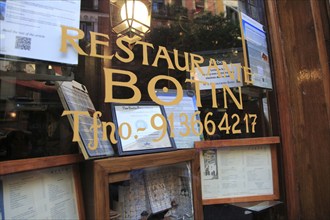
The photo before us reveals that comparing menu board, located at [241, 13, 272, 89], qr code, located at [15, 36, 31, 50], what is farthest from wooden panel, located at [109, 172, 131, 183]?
menu board, located at [241, 13, 272, 89]

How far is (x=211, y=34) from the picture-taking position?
77.0 inches

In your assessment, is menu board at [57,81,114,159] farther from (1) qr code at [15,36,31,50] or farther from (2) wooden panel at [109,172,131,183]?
(1) qr code at [15,36,31,50]

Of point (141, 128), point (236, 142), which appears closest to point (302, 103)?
point (236, 142)

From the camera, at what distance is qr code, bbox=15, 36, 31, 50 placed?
3.48 feet

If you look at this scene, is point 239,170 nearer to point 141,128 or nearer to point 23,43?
point 141,128

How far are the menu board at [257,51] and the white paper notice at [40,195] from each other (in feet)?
4.68

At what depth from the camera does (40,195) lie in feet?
3.59

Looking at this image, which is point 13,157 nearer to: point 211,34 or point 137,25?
point 137,25

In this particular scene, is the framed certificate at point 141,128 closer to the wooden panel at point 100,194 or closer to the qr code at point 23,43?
the wooden panel at point 100,194

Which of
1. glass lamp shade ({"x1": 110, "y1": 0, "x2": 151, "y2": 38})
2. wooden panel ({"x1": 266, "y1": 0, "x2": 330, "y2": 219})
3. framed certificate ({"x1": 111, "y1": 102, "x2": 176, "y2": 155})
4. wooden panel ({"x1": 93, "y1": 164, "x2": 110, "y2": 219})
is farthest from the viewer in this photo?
wooden panel ({"x1": 266, "y1": 0, "x2": 330, "y2": 219})

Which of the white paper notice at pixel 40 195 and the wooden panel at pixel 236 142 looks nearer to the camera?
the white paper notice at pixel 40 195

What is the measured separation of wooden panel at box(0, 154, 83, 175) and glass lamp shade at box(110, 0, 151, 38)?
764 mm

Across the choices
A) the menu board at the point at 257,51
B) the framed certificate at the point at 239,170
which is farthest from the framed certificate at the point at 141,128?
the menu board at the point at 257,51

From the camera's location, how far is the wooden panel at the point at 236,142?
1633 millimetres
